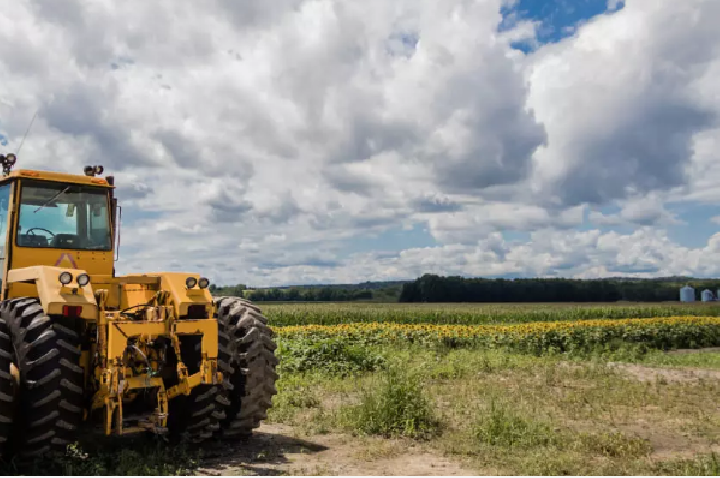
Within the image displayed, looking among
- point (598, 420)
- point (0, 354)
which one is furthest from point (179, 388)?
point (598, 420)

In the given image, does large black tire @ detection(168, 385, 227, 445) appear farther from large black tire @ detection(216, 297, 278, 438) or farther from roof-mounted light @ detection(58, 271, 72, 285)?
roof-mounted light @ detection(58, 271, 72, 285)

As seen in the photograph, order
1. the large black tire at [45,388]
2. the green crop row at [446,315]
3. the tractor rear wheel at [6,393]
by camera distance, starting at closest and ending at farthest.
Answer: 1. the tractor rear wheel at [6,393]
2. the large black tire at [45,388]
3. the green crop row at [446,315]

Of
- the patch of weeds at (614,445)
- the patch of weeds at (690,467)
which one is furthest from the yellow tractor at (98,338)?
the patch of weeds at (690,467)

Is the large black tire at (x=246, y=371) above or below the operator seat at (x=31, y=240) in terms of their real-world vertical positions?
below

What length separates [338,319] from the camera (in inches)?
1296

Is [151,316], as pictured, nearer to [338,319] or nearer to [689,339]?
[338,319]

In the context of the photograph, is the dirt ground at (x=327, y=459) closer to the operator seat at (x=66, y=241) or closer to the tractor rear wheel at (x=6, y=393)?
the tractor rear wheel at (x=6, y=393)

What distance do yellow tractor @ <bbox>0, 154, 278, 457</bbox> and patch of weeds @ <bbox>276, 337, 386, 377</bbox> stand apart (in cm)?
672

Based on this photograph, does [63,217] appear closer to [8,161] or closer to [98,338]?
[8,161]

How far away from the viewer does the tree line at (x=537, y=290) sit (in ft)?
212

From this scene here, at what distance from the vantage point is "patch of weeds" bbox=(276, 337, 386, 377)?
15758 millimetres

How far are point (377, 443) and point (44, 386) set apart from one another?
419cm

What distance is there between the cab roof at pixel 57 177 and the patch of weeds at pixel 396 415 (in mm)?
4840

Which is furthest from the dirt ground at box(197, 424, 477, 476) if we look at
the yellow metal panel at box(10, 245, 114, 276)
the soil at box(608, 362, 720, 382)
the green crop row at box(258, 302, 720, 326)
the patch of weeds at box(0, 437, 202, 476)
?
the green crop row at box(258, 302, 720, 326)
